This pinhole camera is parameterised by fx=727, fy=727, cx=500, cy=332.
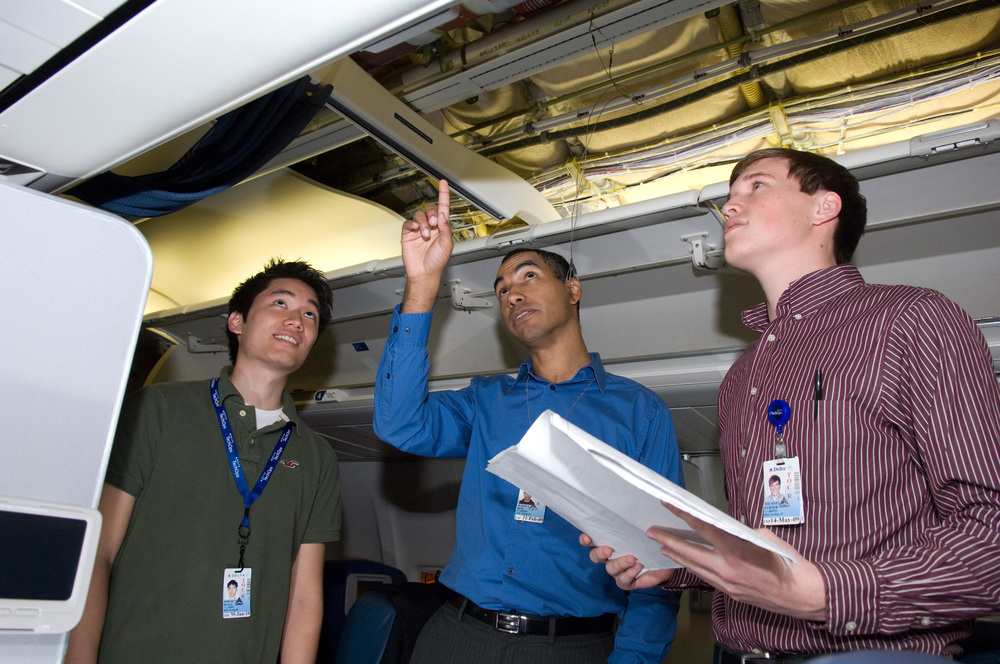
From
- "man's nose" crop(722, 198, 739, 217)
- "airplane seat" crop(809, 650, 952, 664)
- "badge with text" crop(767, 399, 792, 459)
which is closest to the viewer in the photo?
"airplane seat" crop(809, 650, 952, 664)

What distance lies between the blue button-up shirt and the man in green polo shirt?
44cm

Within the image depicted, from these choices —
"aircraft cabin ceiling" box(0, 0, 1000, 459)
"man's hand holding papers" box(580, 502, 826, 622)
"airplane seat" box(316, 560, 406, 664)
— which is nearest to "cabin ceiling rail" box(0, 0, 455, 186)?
"aircraft cabin ceiling" box(0, 0, 1000, 459)

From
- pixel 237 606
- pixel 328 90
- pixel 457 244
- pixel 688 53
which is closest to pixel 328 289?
pixel 457 244

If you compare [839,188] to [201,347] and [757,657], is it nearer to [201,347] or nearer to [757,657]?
[757,657]

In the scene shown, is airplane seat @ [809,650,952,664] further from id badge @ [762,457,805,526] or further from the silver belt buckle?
the silver belt buckle

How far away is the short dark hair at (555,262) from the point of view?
111 inches

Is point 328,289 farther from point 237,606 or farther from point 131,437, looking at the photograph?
point 237,606

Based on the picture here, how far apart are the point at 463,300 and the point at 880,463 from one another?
79.6 inches


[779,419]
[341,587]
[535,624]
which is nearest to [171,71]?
[779,419]

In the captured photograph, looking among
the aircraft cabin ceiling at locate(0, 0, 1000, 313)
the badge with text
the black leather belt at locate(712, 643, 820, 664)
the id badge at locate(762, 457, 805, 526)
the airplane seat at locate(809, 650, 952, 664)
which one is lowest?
the black leather belt at locate(712, 643, 820, 664)

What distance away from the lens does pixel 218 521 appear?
2.41m

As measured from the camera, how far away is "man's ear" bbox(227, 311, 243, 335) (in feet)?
10.5

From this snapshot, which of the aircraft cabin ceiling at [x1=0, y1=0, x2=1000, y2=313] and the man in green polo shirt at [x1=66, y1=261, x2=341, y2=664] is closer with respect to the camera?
the man in green polo shirt at [x1=66, y1=261, x2=341, y2=664]

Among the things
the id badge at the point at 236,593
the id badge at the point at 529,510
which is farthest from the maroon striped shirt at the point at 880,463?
the id badge at the point at 236,593
